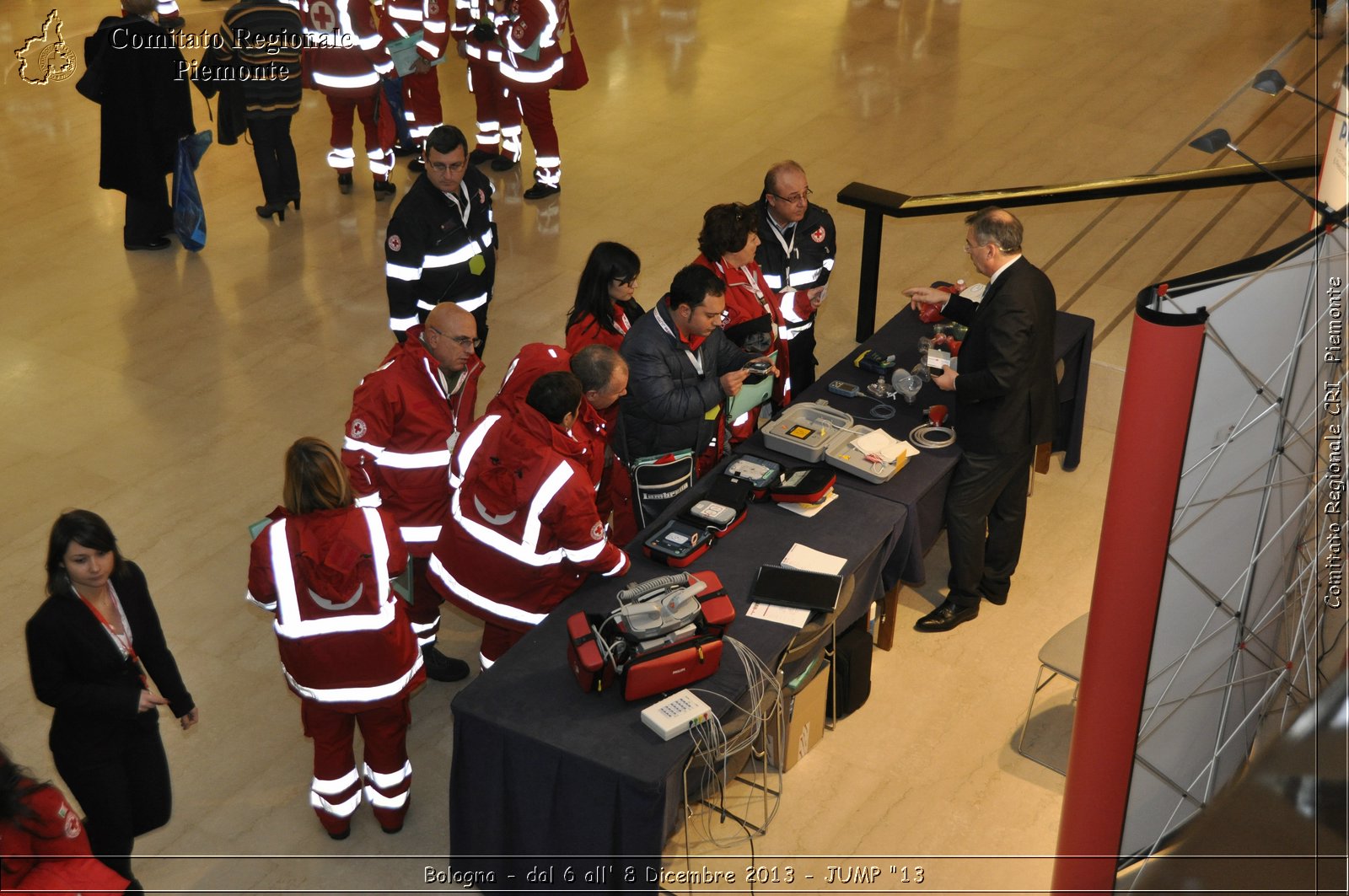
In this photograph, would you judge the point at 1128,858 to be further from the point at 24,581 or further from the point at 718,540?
the point at 24,581

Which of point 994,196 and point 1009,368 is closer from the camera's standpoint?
point 1009,368

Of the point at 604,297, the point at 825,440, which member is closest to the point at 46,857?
the point at 604,297

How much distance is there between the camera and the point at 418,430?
4754 millimetres

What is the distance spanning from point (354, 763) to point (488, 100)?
5731mm

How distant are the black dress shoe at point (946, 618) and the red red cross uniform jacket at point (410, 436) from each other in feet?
6.54

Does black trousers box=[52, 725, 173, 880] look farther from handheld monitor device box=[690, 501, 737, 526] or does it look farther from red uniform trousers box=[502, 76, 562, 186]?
red uniform trousers box=[502, 76, 562, 186]

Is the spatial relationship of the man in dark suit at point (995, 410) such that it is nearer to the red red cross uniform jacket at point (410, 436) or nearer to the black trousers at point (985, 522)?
the black trousers at point (985, 522)

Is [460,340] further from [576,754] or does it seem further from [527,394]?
[576,754]

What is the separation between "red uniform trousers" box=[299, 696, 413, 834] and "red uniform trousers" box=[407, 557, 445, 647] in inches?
25.2

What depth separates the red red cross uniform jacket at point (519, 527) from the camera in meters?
4.21

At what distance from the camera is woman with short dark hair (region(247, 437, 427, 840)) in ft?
12.5

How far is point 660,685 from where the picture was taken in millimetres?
4020

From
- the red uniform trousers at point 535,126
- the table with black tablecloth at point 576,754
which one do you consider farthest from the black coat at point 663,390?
the red uniform trousers at point 535,126

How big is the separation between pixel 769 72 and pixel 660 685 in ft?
25.6
